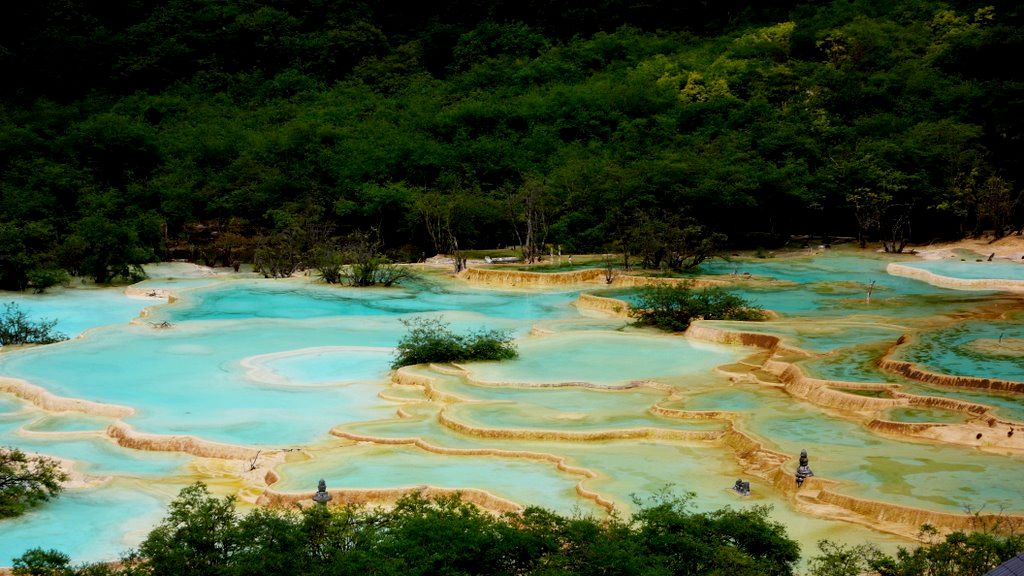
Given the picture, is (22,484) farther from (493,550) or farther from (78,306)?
(78,306)

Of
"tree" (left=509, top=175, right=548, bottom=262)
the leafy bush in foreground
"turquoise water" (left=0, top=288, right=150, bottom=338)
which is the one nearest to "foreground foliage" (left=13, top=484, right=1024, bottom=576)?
the leafy bush in foreground

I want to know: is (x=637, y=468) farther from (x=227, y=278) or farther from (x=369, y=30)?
(x=369, y=30)

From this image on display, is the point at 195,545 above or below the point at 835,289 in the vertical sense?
below

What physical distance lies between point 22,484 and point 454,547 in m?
5.96

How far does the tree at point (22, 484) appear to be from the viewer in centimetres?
1148

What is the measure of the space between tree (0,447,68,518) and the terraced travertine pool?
167mm

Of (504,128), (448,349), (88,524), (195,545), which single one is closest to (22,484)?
(88,524)

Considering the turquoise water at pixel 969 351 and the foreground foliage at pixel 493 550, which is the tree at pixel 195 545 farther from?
the turquoise water at pixel 969 351

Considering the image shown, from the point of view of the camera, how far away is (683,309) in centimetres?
2152

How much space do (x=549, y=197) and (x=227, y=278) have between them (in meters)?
9.94

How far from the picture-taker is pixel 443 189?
127 feet

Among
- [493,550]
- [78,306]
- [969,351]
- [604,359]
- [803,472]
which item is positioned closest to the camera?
[493,550]

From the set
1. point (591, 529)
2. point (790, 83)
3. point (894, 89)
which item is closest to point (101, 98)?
point (790, 83)

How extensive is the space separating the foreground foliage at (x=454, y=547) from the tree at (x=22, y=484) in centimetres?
306
